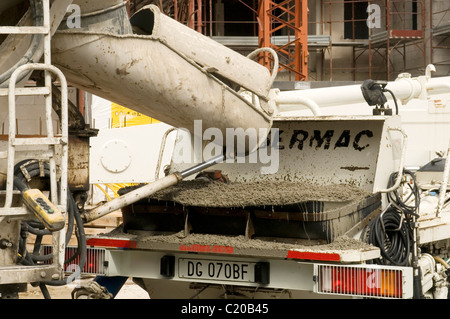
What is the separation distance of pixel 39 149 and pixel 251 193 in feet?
5.68

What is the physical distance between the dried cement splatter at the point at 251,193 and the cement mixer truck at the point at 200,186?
0.01 metres

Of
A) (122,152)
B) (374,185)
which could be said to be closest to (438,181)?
(374,185)

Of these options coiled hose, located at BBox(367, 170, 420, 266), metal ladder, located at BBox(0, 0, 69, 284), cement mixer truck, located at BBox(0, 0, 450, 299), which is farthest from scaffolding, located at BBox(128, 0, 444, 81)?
metal ladder, located at BBox(0, 0, 69, 284)

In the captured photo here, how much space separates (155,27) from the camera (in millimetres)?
4609

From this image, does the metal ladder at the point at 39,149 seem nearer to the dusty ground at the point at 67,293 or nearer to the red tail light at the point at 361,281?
the red tail light at the point at 361,281

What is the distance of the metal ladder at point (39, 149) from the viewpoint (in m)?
3.60

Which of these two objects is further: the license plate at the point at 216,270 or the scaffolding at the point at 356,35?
the scaffolding at the point at 356,35

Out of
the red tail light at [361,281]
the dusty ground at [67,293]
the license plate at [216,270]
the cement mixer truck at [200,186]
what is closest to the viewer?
the cement mixer truck at [200,186]

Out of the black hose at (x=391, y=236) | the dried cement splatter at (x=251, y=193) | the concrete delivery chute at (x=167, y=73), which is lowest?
the black hose at (x=391, y=236)

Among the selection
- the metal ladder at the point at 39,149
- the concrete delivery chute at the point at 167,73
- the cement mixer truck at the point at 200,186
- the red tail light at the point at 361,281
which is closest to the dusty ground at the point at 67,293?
the cement mixer truck at the point at 200,186

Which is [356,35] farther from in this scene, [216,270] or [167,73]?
[167,73]

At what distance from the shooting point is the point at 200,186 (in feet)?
17.9

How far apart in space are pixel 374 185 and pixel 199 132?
4.52ft
